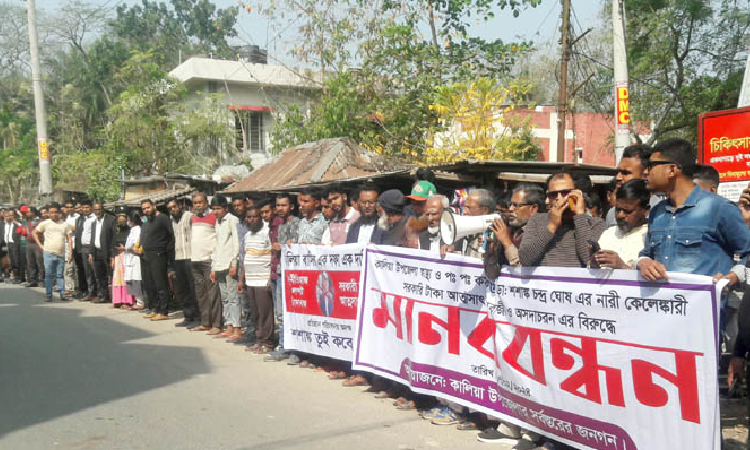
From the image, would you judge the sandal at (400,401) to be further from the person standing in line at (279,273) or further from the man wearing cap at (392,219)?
the person standing in line at (279,273)

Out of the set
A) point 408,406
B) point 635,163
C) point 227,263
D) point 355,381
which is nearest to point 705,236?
point 635,163

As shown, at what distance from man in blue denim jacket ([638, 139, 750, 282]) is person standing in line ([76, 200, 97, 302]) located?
12.7 meters

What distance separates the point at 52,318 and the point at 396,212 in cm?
802

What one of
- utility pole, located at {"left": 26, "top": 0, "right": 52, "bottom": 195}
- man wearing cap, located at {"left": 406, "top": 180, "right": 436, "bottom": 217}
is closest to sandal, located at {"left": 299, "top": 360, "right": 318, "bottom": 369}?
man wearing cap, located at {"left": 406, "top": 180, "right": 436, "bottom": 217}

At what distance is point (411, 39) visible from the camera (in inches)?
701

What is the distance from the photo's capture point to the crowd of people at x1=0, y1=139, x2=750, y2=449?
419 cm

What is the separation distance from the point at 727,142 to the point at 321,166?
271 inches

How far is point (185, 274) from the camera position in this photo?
11.6m

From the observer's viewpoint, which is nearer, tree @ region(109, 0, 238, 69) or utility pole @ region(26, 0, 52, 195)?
utility pole @ region(26, 0, 52, 195)

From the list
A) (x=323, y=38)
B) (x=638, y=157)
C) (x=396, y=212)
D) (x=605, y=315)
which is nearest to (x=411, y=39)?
(x=323, y=38)

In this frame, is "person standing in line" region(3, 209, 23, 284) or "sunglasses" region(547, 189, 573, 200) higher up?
"sunglasses" region(547, 189, 573, 200)

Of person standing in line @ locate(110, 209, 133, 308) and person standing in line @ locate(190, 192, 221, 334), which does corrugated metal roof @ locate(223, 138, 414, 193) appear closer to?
person standing in line @ locate(190, 192, 221, 334)

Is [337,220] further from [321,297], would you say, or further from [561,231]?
[561,231]

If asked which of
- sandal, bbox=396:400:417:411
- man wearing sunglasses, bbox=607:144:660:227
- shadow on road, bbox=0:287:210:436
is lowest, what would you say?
sandal, bbox=396:400:417:411
